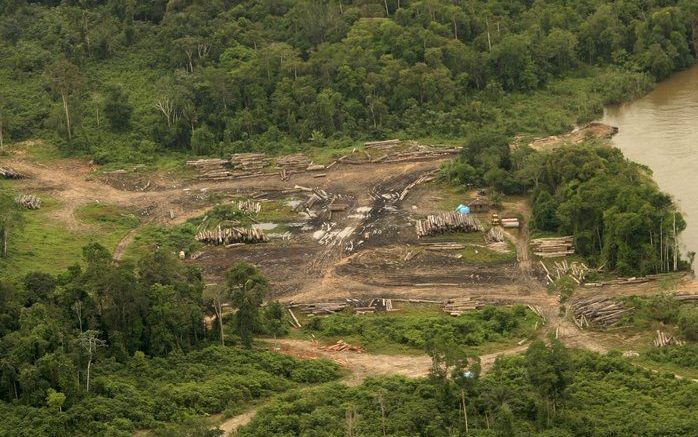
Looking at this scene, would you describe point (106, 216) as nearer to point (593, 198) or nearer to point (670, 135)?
point (593, 198)

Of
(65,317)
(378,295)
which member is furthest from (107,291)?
(378,295)

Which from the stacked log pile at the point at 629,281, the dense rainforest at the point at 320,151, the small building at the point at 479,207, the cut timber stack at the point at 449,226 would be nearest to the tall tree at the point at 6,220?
the dense rainforest at the point at 320,151

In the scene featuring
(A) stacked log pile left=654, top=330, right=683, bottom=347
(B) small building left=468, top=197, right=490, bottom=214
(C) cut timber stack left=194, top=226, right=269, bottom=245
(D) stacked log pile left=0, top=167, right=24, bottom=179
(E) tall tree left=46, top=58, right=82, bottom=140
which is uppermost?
(E) tall tree left=46, top=58, right=82, bottom=140

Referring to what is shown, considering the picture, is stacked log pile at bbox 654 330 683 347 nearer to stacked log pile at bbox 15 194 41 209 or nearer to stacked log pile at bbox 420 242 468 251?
stacked log pile at bbox 420 242 468 251

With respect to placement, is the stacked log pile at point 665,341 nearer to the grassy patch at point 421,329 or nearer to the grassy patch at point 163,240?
the grassy patch at point 421,329

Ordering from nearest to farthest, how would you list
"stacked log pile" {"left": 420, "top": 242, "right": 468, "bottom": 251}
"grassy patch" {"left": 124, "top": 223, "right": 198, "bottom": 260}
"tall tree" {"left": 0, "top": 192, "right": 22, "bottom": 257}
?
1. "tall tree" {"left": 0, "top": 192, "right": 22, "bottom": 257}
2. "stacked log pile" {"left": 420, "top": 242, "right": 468, "bottom": 251}
3. "grassy patch" {"left": 124, "top": 223, "right": 198, "bottom": 260}

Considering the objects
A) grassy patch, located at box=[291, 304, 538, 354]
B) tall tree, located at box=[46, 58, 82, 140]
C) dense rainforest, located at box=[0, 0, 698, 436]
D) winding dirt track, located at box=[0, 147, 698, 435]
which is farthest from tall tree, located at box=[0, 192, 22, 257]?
grassy patch, located at box=[291, 304, 538, 354]

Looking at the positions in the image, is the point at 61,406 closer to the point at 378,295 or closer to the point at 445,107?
the point at 378,295
